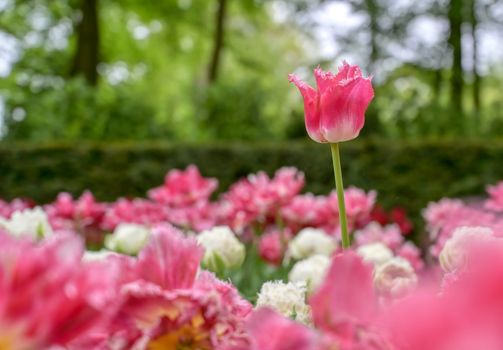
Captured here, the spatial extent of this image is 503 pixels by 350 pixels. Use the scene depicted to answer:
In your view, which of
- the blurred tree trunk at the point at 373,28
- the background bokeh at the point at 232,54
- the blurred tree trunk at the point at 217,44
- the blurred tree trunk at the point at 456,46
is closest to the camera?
the background bokeh at the point at 232,54

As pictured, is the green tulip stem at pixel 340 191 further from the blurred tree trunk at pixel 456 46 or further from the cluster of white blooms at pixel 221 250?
the blurred tree trunk at pixel 456 46

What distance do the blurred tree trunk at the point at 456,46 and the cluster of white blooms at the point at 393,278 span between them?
13.9 meters

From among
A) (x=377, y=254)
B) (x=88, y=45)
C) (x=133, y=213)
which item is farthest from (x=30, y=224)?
(x=88, y=45)

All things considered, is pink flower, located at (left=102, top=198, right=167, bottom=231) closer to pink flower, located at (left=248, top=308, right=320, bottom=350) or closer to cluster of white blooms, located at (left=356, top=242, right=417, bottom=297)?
cluster of white blooms, located at (left=356, top=242, right=417, bottom=297)

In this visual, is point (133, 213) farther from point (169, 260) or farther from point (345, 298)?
point (345, 298)

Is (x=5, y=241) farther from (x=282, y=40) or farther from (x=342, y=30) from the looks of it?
(x=282, y=40)

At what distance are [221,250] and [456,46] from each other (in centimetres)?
1480

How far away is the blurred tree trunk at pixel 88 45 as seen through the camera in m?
12.6

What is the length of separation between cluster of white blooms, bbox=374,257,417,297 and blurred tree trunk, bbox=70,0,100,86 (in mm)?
11983

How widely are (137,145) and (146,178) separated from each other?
343mm

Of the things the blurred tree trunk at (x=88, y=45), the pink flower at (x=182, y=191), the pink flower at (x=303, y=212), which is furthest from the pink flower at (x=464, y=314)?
the blurred tree trunk at (x=88, y=45)

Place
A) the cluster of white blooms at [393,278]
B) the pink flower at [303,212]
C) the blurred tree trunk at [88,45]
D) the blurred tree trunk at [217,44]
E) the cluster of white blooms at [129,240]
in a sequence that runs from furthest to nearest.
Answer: the blurred tree trunk at [217,44] < the blurred tree trunk at [88,45] < the pink flower at [303,212] < the cluster of white blooms at [129,240] < the cluster of white blooms at [393,278]

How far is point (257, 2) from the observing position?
51.2 feet

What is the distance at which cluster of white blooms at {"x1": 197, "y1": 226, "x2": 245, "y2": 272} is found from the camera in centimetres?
152
